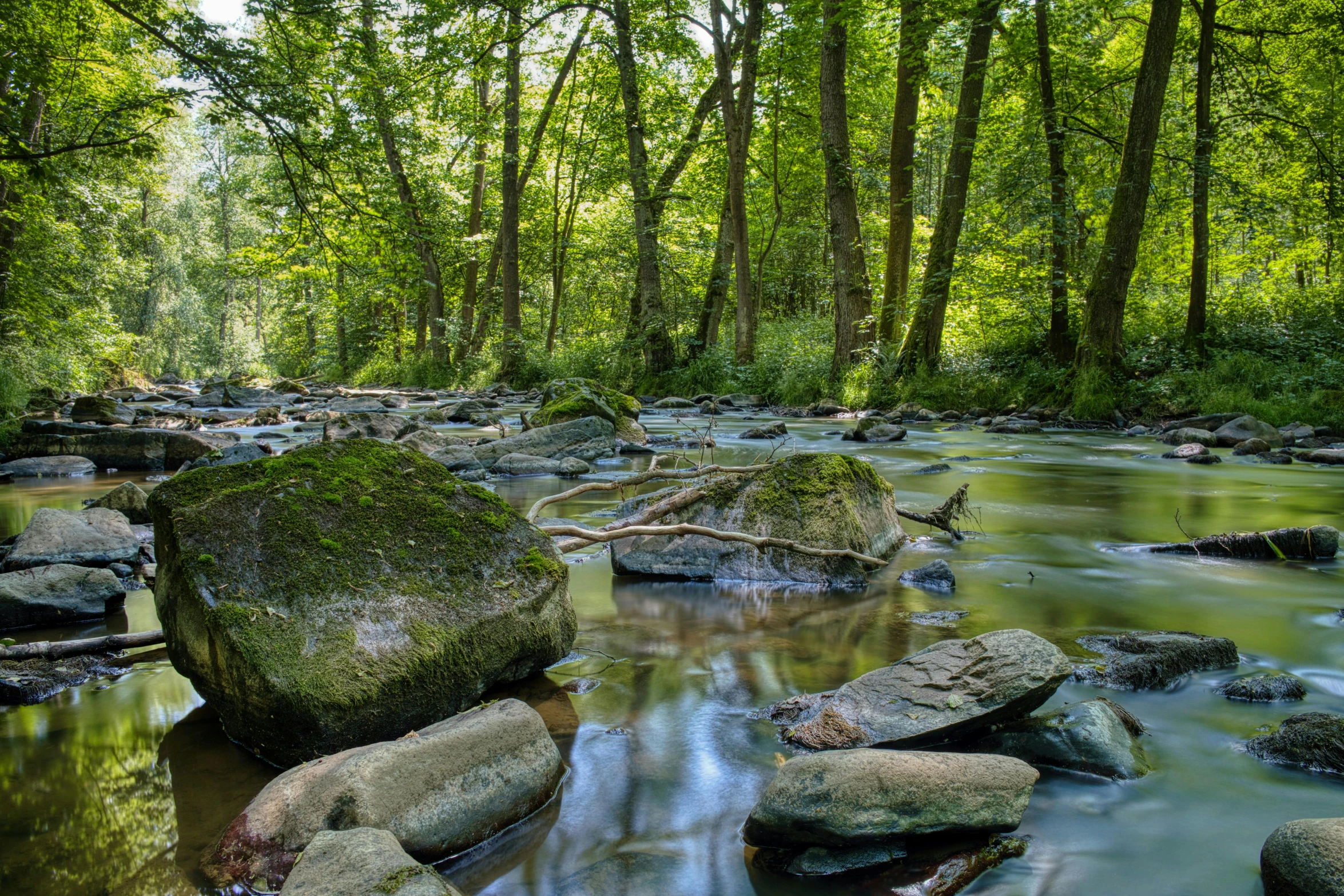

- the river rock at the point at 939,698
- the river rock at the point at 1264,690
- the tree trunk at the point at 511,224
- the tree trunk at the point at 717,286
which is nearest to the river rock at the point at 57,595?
the river rock at the point at 939,698

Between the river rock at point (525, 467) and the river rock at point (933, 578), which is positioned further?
the river rock at point (525, 467)

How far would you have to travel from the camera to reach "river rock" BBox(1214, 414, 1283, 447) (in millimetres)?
10797

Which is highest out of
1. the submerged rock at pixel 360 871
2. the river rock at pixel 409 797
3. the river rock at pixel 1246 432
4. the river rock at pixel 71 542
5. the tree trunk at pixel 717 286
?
the tree trunk at pixel 717 286

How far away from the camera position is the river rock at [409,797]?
2.04 metres

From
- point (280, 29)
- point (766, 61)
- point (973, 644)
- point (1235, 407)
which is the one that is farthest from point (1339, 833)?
point (766, 61)

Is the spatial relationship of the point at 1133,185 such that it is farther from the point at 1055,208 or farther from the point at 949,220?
the point at 949,220

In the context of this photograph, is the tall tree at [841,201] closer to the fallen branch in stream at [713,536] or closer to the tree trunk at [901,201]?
the tree trunk at [901,201]

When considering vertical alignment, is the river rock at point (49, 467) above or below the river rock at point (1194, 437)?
below

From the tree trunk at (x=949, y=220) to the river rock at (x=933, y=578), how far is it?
38.5 ft

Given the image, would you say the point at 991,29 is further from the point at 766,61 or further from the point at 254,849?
the point at 254,849

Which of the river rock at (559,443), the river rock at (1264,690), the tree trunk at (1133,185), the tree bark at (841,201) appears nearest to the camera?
the river rock at (1264,690)

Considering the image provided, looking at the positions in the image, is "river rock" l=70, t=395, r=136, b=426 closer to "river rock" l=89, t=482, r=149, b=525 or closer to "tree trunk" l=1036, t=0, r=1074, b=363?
"river rock" l=89, t=482, r=149, b=525

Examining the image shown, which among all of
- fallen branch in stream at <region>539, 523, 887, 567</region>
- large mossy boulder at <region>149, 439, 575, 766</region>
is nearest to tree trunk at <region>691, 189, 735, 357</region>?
fallen branch in stream at <region>539, 523, 887, 567</region>

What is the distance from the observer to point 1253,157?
17.2 m
